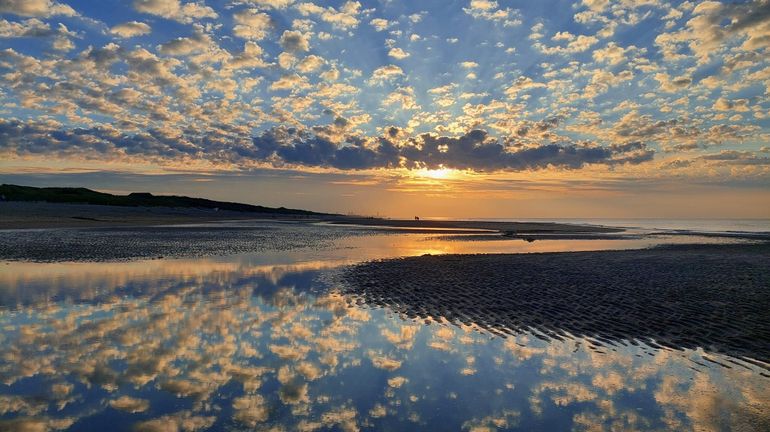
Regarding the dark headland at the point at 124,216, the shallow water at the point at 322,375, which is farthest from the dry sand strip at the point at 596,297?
the dark headland at the point at 124,216

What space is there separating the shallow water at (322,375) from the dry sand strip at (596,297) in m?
1.32

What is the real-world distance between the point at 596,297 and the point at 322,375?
13.2 m

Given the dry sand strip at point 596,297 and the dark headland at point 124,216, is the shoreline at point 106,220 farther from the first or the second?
the dry sand strip at point 596,297

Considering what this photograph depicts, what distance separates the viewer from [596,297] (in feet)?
61.4

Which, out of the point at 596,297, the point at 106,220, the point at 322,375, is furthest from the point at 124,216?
the point at 322,375

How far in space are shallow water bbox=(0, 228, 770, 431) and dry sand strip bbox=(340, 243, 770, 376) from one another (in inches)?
51.9

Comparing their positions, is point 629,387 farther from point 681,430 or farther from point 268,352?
point 268,352

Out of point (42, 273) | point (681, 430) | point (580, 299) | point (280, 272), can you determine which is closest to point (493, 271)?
point (580, 299)

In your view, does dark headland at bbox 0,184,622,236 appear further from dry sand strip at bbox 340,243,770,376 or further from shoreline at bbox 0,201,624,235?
dry sand strip at bbox 340,243,770,376

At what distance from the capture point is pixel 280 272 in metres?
24.7

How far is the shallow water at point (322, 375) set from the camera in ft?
24.6

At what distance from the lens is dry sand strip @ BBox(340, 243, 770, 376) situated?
1330cm

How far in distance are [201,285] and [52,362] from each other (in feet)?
32.9

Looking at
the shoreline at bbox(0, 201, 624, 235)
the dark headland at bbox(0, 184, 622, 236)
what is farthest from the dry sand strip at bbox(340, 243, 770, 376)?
the shoreline at bbox(0, 201, 624, 235)
